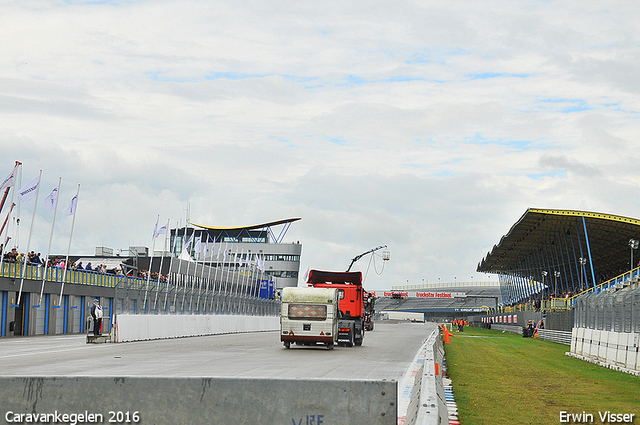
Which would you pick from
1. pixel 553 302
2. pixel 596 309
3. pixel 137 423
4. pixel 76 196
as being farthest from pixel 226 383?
pixel 553 302

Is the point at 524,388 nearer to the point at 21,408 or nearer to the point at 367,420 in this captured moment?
the point at 367,420

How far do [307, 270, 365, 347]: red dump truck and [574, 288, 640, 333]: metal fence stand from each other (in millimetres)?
9772

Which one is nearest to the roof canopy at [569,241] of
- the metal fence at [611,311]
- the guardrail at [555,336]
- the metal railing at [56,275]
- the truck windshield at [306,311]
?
the guardrail at [555,336]

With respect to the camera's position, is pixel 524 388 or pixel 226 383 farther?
pixel 524 388

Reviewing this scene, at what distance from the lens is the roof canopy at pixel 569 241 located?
6488 cm

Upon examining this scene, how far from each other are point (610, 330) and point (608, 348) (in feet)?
1.91

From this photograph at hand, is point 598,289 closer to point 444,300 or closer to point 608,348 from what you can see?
point 608,348

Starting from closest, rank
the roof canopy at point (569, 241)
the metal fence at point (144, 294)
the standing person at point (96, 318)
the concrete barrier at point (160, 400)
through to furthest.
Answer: the concrete barrier at point (160, 400)
the standing person at point (96, 318)
the metal fence at point (144, 294)
the roof canopy at point (569, 241)

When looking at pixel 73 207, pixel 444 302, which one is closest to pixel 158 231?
pixel 73 207

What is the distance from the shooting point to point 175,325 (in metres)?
40.8

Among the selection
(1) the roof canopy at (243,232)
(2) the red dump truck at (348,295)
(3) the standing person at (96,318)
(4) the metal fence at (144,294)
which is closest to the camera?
(3) the standing person at (96,318)

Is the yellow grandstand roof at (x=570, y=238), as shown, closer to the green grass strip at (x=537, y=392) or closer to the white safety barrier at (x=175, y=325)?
the white safety barrier at (x=175, y=325)

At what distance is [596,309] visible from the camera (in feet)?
82.8

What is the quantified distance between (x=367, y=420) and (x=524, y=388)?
1016 cm
